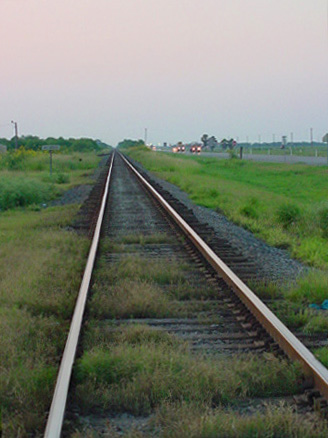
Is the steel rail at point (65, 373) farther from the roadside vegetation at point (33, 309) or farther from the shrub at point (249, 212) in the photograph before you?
the shrub at point (249, 212)

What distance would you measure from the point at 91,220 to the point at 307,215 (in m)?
4.80

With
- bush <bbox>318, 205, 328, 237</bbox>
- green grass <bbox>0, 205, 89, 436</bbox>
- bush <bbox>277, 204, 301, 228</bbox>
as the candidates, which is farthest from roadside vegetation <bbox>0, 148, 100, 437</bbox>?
bush <bbox>318, 205, 328, 237</bbox>

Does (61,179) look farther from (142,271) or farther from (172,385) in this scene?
(172,385)

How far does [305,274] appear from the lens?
8570 millimetres

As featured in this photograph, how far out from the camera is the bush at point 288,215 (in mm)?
14448

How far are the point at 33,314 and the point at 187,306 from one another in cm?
156

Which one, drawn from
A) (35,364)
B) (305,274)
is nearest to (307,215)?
(305,274)

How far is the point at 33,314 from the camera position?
21.5ft

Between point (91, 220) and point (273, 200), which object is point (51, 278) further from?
point (273, 200)

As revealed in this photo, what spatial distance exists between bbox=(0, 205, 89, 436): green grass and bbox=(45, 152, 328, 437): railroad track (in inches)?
6.8

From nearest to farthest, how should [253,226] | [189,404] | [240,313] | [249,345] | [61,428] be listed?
[61,428], [189,404], [249,345], [240,313], [253,226]

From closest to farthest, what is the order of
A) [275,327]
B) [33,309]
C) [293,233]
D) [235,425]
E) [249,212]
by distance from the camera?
1. [235,425]
2. [275,327]
3. [33,309]
4. [293,233]
5. [249,212]

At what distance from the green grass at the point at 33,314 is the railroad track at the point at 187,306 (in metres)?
0.17

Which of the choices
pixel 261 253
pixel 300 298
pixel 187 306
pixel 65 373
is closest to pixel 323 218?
pixel 261 253
